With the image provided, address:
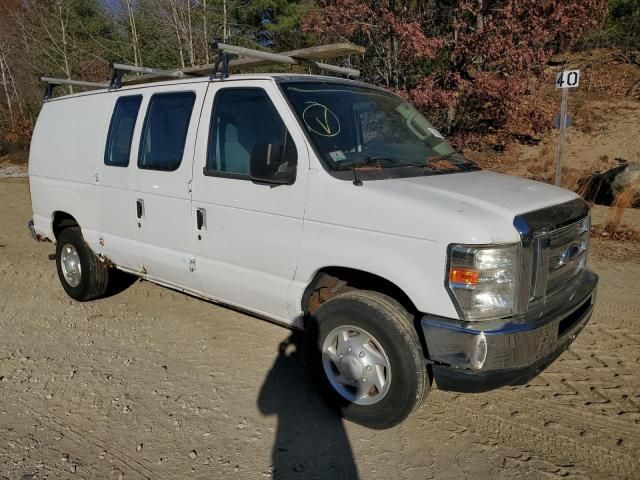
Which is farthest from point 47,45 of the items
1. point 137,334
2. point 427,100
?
point 137,334

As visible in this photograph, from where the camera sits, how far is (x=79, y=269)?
5594 millimetres

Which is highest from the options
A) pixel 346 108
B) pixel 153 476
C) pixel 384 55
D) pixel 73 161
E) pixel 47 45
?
pixel 47 45

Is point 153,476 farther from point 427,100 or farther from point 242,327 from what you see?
point 427,100

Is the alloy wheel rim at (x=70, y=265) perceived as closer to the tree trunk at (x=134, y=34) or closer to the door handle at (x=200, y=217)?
the door handle at (x=200, y=217)

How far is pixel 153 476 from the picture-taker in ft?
9.62

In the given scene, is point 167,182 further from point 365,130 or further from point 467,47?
point 467,47

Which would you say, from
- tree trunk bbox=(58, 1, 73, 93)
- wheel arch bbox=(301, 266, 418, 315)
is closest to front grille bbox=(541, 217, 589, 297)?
wheel arch bbox=(301, 266, 418, 315)

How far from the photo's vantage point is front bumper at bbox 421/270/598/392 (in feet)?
9.05

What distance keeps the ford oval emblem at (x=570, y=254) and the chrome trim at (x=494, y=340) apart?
0.36 metres

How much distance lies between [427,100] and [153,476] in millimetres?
9716

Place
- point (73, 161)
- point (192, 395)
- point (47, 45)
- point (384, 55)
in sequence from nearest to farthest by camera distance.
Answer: point (192, 395)
point (73, 161)
point (384, 55)
point (47, 45)

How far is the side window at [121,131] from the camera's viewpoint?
4.65 metres

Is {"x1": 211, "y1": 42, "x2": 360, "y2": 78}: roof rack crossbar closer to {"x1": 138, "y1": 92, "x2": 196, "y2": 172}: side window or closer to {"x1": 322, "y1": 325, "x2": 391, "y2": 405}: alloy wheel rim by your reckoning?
A: {"x1": 138, "y1": 92, "x2": 196, "y2": 172}: side window

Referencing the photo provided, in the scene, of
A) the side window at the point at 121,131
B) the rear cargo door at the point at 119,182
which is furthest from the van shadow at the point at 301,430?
the side window at the point at 121,131
